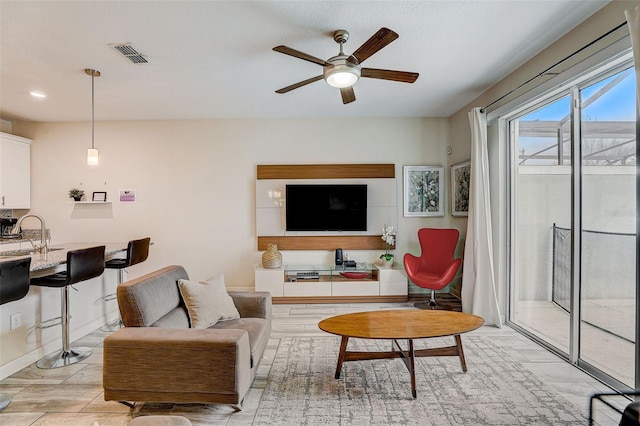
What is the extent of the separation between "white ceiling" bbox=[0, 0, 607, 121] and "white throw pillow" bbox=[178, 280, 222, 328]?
1949 mm

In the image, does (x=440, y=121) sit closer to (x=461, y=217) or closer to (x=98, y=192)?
(x=461, y=217)

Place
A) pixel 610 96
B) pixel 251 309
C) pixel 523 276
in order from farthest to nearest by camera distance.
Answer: pixel 523 276 → pixel 251 309 → pixel 610 96

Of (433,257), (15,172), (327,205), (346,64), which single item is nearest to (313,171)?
(327,205)

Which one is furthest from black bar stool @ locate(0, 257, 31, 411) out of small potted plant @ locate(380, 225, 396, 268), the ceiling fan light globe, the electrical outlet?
small potted plant @ locate(380, 225, 396, 268)

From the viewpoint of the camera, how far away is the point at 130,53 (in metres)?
2.93

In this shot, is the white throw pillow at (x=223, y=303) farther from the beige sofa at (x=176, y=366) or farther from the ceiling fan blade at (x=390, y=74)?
the ceiling fan blade at (x=390, y=74)

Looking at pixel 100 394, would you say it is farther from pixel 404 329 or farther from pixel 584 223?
pixel 584 223

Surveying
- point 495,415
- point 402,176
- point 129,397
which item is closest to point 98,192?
point 129,397

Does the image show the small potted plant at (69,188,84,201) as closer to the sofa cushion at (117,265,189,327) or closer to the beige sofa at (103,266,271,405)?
the sofa cushion at (117,265,189,327)

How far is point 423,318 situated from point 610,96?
2.11 metres

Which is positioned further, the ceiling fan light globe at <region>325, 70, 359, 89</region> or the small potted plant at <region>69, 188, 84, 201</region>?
the small potted plant at <region>69, 188, 84, 201</region>

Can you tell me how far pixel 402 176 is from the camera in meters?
5.14

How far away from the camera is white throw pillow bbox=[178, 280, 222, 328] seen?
2512mm

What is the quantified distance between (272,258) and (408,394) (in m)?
2.78
